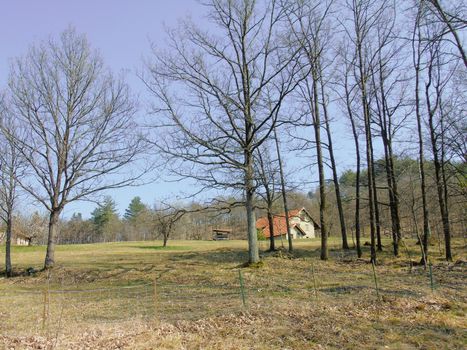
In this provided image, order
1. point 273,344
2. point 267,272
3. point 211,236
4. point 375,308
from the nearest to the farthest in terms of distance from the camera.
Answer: point 273,344, point 375,308, point 267,272, point 211,236

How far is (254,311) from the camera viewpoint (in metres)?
9.70

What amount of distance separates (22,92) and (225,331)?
18224 mm

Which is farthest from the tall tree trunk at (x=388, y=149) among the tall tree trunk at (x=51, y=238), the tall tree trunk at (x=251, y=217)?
the tall tree trunk at (x=51, y=238)

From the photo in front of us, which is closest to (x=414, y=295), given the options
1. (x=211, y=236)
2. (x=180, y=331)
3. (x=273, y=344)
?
(x=273, y=344)

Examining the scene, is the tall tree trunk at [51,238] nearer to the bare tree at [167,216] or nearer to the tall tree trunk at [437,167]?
the bare tree at [167,216]

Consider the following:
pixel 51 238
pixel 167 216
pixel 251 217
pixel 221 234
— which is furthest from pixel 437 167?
pixel 221 234

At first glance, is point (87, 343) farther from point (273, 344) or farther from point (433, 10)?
point (433, 10)

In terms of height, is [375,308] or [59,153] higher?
[59,153]

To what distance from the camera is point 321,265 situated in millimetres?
18500

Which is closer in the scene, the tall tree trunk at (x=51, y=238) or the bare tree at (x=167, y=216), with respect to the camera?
the bare tree at (x=167, y=216)

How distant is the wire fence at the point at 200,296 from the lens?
10.2m

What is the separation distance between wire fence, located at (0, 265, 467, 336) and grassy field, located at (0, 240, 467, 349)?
0.03m

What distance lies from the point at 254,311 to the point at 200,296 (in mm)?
3468

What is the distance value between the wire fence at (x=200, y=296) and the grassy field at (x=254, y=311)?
0.11ft
